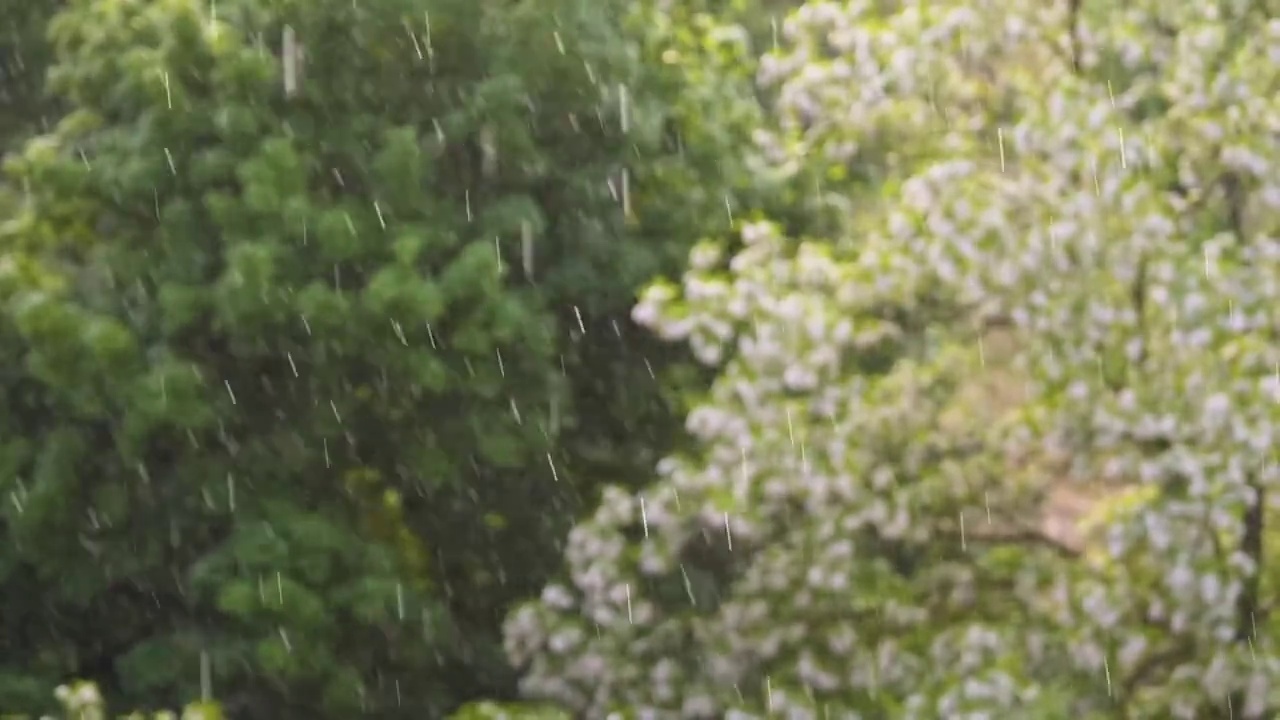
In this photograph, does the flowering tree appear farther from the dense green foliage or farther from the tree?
the tree

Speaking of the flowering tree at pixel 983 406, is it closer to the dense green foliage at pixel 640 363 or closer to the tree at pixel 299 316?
the dense green foliage at pixel 640 363

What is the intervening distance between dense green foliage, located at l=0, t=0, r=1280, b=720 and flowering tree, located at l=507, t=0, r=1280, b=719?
2 centimetres

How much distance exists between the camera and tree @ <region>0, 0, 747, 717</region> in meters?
6.62

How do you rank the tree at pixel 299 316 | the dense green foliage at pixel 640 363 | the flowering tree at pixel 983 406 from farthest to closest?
1. the tree at pixel 299 316
2. the dense green foliage at pixel 640 363
3. the flowering tree at pixel 983 406

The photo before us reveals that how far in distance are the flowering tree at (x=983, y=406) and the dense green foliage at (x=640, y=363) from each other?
0.02 meters

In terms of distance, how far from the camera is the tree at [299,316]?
6617mm

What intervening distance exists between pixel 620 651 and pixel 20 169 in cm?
378

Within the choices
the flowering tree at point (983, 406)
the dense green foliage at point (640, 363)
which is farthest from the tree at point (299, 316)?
the flowering tree at point (983, 406)

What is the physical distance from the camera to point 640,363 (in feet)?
27.2

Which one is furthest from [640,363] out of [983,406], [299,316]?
[983,406]

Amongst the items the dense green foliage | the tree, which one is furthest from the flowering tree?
the tree

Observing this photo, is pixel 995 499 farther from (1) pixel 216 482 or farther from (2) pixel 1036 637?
(1) pixel 216 482

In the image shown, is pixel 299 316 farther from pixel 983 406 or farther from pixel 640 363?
pixel 983 406

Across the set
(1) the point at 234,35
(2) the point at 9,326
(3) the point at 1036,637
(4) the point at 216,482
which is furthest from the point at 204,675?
(3) the point at 1036,637
